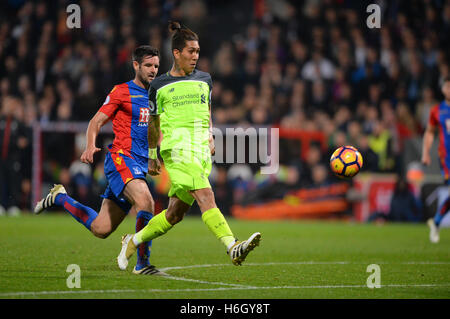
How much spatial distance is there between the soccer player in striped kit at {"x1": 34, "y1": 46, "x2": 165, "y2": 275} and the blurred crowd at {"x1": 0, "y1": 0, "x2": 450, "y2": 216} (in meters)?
9.92

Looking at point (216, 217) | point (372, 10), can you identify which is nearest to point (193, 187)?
point (216, 217)

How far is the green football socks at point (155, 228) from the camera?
7309 millimetres

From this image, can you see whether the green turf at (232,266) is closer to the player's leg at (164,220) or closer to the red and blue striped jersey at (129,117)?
the player's leg at (164,220)

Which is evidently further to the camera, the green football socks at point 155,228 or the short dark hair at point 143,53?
the short dark hair at point 143,53

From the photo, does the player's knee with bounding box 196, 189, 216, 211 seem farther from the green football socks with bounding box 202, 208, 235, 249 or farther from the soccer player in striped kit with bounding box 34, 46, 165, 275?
the soccer player in striped kit with bounding box 34, 46, 165, 275

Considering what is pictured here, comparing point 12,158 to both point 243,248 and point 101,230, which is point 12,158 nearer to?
point 101,230

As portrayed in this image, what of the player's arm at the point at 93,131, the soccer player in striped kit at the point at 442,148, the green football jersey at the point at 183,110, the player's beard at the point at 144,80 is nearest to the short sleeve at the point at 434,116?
the soccer player in striped kit at the point at 442,148

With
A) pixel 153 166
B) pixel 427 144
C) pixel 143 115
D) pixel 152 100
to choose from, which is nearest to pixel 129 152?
pixel 153 166

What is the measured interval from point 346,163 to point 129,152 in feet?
9.53

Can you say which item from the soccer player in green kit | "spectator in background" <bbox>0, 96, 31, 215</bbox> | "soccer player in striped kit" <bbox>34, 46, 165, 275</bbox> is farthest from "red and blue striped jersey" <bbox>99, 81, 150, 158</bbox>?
"spectator in background" <bbox>0, 96, 31, 215</bbox>

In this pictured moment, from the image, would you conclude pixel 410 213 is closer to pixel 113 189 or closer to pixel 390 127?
pixel 390 127

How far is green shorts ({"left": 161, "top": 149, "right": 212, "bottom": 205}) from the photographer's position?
7125 millimetres

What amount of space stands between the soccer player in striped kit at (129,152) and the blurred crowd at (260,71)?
391 inches

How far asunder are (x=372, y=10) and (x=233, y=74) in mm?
4294
